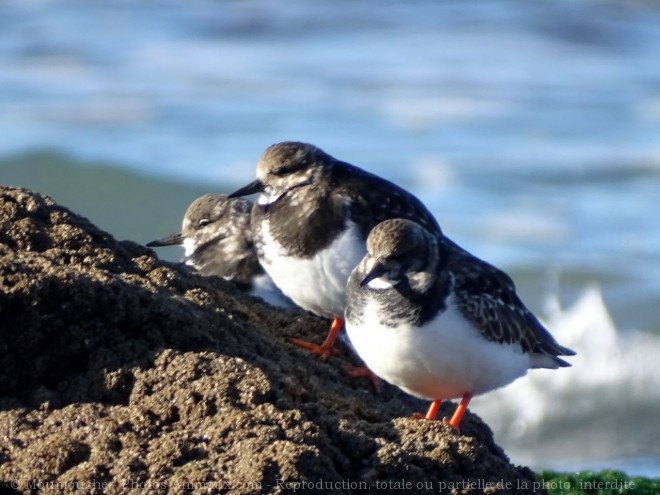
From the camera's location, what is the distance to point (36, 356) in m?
3.31

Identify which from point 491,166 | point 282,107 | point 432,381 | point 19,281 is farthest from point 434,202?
point 19,281

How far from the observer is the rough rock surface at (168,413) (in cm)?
299

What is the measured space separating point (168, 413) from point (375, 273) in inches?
40.9

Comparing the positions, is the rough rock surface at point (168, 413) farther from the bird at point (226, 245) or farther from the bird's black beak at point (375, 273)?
the bird at point (226, 245)

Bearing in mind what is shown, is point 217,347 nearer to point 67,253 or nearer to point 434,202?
point 67,253

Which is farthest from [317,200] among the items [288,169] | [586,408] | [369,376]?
[586,408]

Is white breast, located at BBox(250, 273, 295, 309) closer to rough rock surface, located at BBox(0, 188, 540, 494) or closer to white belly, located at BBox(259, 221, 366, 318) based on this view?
white belly, located at BBox(259, 221, 366, 318)

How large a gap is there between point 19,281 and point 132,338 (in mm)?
310

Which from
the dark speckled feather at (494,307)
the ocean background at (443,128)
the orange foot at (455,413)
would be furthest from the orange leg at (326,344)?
the ocean background at (443,128)

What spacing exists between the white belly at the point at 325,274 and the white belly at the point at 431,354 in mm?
735

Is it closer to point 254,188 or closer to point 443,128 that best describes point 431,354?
point 254,188

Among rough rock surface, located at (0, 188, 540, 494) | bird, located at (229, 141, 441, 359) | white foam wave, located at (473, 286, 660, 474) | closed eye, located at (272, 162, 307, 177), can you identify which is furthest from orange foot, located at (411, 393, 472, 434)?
white foam wave, located at (473, 286, 660, 474)

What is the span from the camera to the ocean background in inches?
372

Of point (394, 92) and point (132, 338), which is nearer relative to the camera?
point (132, 338)
